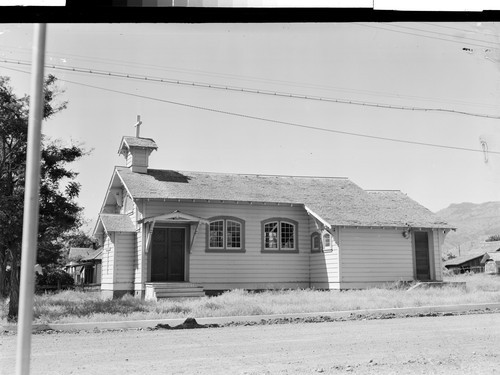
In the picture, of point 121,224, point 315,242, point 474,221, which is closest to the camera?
point 474,221

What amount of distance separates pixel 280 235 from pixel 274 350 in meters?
3.43

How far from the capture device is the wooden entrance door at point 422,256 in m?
10.1

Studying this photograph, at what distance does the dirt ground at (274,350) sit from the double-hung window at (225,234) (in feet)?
6.55

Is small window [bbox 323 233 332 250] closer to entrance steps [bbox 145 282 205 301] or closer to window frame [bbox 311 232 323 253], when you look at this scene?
window frame [bbox 311 232 323 253]

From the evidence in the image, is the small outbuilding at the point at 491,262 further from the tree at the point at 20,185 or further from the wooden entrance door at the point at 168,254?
the tree at the point at 20,185

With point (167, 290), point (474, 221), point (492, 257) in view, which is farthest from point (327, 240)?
point (474, 221)

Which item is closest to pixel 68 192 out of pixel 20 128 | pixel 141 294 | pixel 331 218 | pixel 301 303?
pixel 20 128

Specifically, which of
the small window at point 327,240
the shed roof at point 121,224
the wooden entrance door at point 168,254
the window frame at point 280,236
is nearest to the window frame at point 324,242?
the small window at point 327,240

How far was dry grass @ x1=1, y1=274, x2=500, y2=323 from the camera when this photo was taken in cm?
775

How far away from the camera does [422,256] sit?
407 inches

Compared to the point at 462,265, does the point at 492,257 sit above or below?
above

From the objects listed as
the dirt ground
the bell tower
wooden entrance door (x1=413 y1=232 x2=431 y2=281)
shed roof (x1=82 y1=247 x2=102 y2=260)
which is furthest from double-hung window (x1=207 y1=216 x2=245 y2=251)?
wooden entrance door (x1=413 y1=232 x2=431 y2=281)

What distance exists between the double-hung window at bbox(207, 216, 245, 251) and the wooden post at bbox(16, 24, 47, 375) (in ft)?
20.1

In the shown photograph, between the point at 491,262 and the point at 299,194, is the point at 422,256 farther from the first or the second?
the point at 299,194
